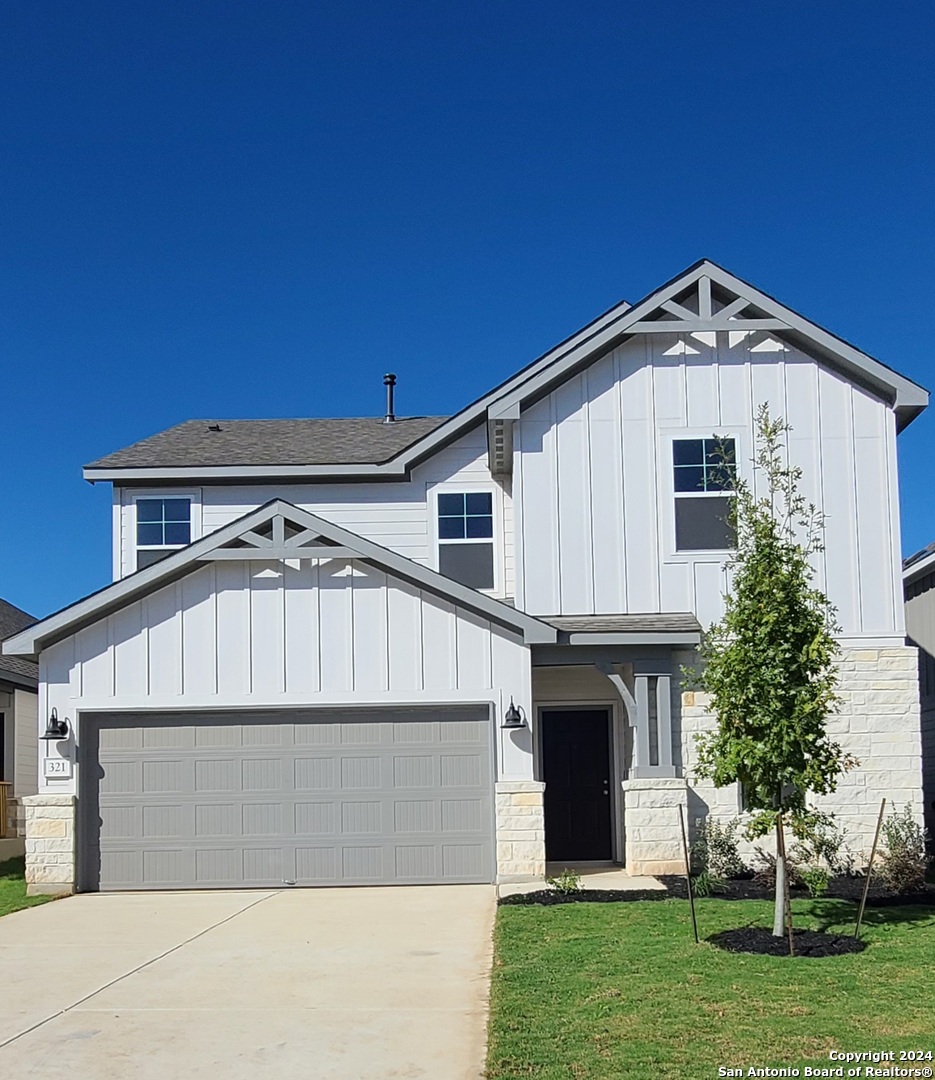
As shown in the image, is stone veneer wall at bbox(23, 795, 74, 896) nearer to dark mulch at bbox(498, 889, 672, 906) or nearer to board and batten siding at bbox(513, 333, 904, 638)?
dark mulch at bbox(498, 889, 672, 906)

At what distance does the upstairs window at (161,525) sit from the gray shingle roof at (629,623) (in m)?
5.91

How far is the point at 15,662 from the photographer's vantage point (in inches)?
946

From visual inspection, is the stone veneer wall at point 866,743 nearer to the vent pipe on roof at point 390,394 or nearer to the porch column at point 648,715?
the porch column at point 648,715

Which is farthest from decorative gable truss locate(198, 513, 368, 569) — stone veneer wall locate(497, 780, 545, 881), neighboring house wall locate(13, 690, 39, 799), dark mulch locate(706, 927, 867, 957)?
neighboring house wall locate(13, 690, 39, 799)

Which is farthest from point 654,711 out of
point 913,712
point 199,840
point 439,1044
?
point 439,1044

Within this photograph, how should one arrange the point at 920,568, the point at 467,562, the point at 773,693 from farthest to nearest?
the point at 920,568 < the point at 467,562 < the point at 773,693

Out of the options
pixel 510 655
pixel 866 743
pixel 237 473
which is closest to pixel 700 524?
pixel 510 655

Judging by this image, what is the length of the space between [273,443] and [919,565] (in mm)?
10858

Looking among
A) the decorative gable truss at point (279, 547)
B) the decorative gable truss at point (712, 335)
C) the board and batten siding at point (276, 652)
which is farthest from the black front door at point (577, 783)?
the decorative gable truss at point (279, 547)

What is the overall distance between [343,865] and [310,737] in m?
1.62

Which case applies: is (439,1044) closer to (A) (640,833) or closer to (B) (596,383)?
(A) (640,833)

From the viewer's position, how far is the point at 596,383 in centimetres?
1783

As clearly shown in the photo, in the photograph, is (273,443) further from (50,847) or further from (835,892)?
(835,892)

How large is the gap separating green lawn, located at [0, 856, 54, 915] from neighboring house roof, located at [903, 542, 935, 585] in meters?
14.3
